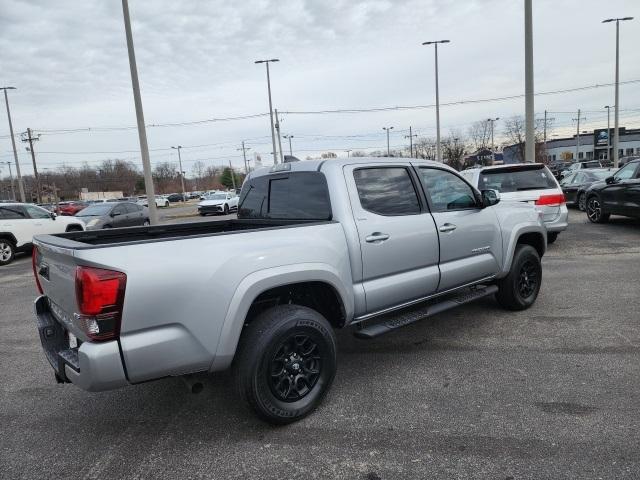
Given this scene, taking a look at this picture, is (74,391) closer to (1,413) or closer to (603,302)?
(1,413)

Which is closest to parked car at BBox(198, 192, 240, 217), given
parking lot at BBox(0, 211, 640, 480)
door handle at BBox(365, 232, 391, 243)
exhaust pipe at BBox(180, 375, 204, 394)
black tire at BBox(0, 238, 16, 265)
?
black tire at BBox(0, 238, 16, 265)

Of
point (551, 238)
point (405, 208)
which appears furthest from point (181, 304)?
point (551, 238)

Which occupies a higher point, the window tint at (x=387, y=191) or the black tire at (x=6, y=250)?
the window tint at (x=387, y=191)

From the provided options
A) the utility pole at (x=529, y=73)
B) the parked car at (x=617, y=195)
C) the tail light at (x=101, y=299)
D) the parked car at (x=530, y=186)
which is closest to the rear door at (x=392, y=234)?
the tail light at (x=101, y=299)

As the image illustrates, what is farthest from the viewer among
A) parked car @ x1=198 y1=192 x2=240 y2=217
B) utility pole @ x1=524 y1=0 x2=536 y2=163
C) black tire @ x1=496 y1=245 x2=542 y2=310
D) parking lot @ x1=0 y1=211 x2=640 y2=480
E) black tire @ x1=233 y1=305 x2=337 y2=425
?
parked car @ x1=198 y1=192 x2=240 y2=217

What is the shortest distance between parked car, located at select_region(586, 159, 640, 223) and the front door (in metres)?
7.86

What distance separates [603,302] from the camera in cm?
571

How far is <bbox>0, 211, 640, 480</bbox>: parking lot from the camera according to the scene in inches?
108

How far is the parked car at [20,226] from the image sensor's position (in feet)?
39.5

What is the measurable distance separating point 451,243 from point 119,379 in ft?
10.2

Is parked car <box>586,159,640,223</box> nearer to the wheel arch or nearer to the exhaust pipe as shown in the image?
the wheel arch

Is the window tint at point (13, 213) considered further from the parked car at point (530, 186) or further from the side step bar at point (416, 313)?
the side step bar at point (416, 313)

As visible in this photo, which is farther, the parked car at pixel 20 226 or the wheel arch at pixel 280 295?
the parked car at pixel 20 226

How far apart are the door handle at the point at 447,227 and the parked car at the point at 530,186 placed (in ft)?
15.9
